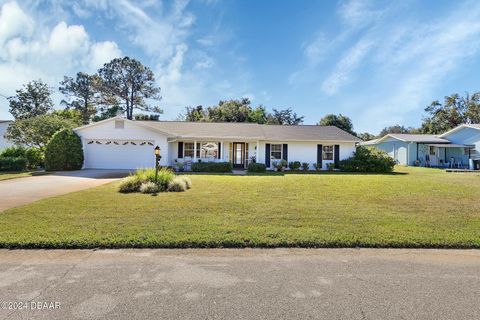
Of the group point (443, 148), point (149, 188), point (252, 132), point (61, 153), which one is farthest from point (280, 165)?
→ point (443, 148)

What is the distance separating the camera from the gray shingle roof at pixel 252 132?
63.9 ft

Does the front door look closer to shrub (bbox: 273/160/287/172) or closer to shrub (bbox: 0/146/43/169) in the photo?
shrub (bbox: 273/160/287/172)

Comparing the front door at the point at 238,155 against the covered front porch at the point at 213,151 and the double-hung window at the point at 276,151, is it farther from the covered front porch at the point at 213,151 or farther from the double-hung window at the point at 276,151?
the double-hung window at the point at 276,151

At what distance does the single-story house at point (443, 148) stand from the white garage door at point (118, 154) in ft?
74.6

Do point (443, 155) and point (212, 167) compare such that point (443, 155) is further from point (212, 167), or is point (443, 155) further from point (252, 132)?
point (212, 167)

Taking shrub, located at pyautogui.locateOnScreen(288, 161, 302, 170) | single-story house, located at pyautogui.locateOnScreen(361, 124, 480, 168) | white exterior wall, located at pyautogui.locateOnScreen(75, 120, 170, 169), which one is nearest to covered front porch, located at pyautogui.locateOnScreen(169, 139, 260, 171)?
white exterior wall, located at pyautogui.locateOnScreen(75, 120, 170, 169)

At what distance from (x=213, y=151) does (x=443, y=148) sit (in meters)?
26.2

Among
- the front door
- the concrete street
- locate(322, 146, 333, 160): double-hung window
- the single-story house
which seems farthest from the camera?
the single-story house

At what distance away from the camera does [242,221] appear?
566cm

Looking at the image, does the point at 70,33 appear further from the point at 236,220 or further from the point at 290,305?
the point at 290,305

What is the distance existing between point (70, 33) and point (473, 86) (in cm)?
5298

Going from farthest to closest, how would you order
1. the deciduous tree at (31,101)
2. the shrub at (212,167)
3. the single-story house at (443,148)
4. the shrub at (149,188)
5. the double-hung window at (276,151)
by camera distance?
the deciduous tree at (31,101) < the single-story house at (443,148) < the double-hung window at (276,151) < the shrub at (212,167) < the shrub at (149,188)

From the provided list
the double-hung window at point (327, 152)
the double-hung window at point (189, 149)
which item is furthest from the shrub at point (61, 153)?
the double-hung window at point (327, 152)

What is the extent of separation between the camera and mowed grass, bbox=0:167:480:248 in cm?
450
